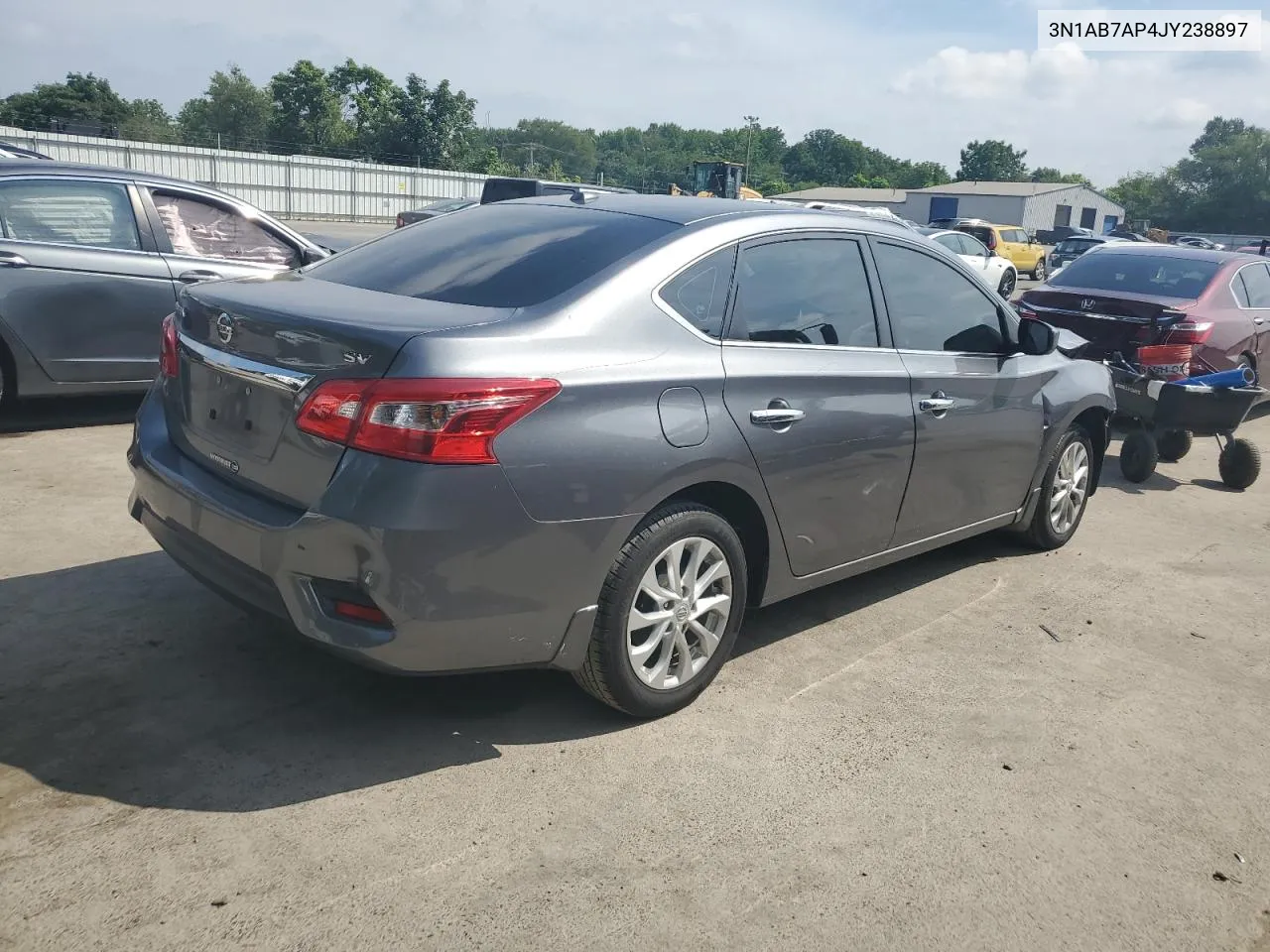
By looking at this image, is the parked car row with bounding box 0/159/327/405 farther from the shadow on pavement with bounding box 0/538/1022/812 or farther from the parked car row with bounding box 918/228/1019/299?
the parked car row with bounding box 918/228/1019/299

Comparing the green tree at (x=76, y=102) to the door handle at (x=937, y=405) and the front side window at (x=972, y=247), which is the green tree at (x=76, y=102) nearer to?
the front side window at (x=972, y=247)

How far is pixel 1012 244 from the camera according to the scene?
3306 cm

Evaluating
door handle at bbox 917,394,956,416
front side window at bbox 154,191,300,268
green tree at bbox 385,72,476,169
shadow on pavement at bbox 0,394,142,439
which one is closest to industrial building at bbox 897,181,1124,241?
green tree at bbox 385,72,476,169

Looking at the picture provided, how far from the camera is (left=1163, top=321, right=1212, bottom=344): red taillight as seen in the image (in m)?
8.66

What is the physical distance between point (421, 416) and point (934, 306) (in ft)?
8.80

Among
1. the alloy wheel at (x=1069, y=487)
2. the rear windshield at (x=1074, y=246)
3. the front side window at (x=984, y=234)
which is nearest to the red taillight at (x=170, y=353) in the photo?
the alloy wheel at (x=1069, y=487)

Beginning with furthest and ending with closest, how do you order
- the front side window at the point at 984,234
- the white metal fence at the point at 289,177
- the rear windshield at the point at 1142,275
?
the white metal fence at the point at 289,177 < the front side window at the point at 984,234 < the rear windshield at the point at 1142,275

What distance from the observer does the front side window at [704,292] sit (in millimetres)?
3662

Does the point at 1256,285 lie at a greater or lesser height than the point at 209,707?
greater

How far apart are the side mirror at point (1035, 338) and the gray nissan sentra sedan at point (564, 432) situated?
0.67 meters

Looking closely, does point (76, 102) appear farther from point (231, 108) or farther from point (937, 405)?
point (937, 405)

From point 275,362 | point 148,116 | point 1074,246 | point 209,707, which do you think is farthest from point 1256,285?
point 148,116

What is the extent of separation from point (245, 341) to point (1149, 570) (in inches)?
187

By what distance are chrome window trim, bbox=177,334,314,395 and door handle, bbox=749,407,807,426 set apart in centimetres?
146
